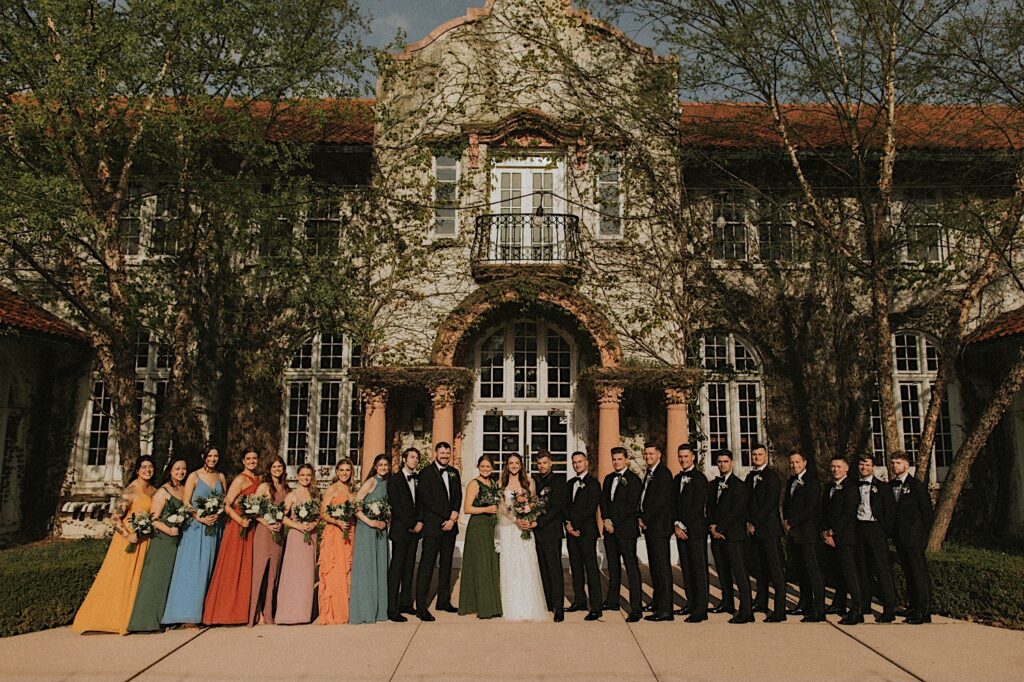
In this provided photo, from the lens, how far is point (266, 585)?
322 inches

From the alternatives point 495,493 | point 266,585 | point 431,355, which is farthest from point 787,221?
point 266,585

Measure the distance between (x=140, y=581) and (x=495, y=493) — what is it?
12.5 feet

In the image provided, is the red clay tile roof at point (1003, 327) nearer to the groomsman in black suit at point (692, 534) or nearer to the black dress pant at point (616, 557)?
the groomsman in black suit at point (692, 534)

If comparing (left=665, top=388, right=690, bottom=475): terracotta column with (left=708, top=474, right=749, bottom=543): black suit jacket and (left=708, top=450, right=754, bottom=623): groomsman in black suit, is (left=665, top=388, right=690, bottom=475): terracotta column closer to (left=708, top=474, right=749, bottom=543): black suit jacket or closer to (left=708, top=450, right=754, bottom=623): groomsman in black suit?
(left=708, top=450, right=754, bottom=623): groomsman in black suit

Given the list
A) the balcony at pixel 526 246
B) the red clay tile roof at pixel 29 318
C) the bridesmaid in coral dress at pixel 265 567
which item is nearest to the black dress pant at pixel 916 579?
the bridesmaid in coral dress at pixel 265 567

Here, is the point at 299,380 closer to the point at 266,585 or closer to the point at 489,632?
the point at 266,585

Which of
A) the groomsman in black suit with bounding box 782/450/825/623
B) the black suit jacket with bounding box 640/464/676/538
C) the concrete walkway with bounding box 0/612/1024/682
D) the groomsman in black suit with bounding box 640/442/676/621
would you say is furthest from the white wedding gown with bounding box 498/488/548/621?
the groomsman in black suit with bounding box 782/450/825/623

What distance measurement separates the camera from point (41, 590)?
25.7 feet

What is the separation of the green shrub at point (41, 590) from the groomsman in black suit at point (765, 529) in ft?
24.6

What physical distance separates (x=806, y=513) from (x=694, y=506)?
1223 millimetres

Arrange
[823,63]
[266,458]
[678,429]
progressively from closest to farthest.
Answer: [823,63] → [678,429] → [266,458]

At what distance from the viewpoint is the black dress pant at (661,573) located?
26.7 ft

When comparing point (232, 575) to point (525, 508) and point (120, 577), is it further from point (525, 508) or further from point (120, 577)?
point (525, 508)

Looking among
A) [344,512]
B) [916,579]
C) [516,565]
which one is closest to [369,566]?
[344,512]
